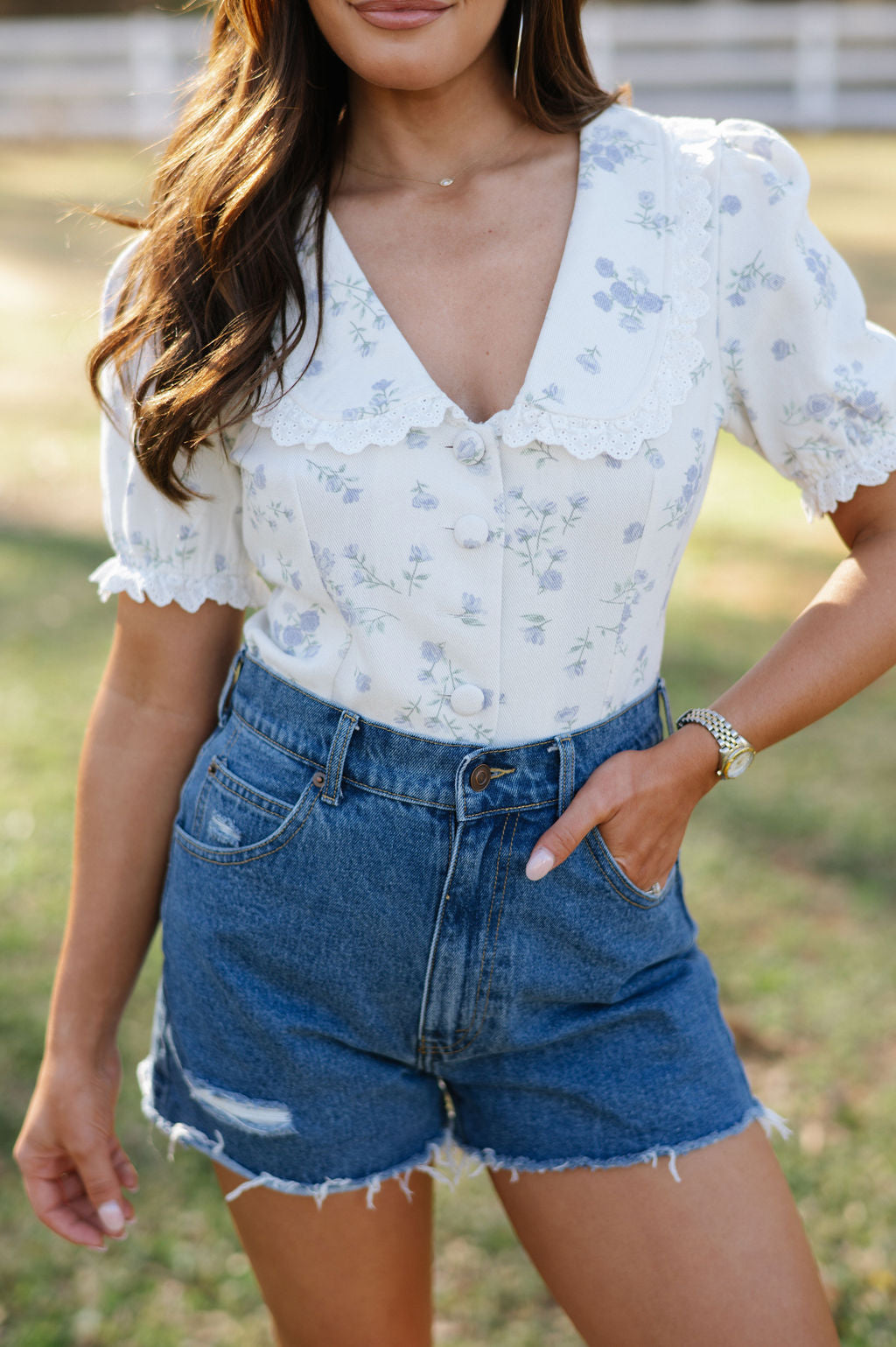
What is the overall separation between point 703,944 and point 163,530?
2238 millimetres

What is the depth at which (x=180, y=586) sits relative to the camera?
5.36 feet

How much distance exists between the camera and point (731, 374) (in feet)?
4.85

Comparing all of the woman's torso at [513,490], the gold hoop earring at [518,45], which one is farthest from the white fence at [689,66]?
the woman's torso at [513,490]

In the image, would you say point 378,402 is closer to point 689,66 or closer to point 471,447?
point 471,447

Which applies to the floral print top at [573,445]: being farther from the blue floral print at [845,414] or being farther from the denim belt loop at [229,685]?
the denim belt loop at [229,685]

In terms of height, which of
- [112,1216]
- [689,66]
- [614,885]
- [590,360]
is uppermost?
[590,360]

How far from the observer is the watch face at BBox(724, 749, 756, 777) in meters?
1.50

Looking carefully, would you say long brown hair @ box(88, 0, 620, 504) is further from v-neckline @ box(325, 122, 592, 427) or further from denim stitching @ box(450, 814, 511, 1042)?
denim stitching @ box(450, 814, 511, 1042)

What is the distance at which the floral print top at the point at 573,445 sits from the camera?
1.41 m

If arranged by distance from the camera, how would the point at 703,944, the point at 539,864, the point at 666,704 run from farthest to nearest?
the point at 703,944 < the point at 666,704 < the point at 539,864

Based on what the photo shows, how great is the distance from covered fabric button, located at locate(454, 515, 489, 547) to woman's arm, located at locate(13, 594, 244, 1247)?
0.41 metres

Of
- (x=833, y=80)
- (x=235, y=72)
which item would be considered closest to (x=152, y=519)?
(x=235, y=72)

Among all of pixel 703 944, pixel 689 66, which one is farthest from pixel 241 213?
pixel 689 66

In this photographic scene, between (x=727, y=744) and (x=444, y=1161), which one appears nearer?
(x=727, y=744)
